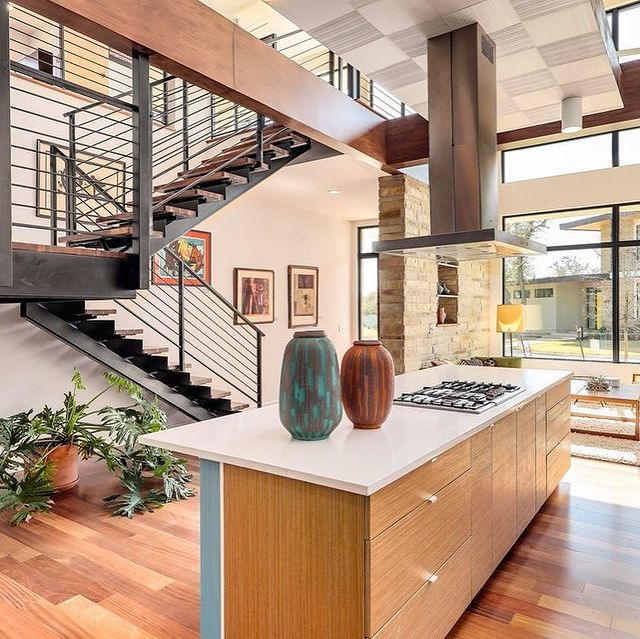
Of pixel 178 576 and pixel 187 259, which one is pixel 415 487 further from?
pixel 187 259

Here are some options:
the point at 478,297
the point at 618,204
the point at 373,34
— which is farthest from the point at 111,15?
the point at 618,204

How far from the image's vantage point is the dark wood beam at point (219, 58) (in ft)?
8.54

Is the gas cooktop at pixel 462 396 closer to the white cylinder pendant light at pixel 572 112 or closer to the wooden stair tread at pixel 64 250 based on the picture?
the wooden stair tread at pixel 64 250

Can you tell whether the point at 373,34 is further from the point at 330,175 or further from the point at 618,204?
the point at 618,204

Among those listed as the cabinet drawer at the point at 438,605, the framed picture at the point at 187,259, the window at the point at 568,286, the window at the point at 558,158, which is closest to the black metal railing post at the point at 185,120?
the framed picture at the point at 187,259

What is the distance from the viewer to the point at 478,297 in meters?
7.85

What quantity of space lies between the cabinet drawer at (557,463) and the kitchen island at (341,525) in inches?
50.5

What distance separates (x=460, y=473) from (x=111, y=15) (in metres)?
2.66

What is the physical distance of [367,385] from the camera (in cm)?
201

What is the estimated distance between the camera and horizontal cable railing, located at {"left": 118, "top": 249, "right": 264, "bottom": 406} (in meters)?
5.02

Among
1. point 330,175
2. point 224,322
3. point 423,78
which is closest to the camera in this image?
point 423,78

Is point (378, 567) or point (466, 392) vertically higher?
point (466, 392)

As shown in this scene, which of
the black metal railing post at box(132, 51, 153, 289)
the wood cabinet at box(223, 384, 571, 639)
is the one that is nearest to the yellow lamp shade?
the wood cabinet at box(223, 384, 571, 639)

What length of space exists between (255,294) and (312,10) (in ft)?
14.3
